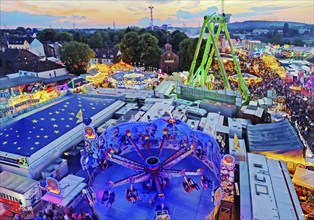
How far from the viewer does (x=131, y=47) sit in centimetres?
4797

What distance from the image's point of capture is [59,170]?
1470cm

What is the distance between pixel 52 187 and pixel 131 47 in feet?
129

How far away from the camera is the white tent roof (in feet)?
44.0

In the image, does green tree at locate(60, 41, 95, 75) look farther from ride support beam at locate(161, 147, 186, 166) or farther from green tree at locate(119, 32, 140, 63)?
ride support beam at locate(161, 147, 186, 166)

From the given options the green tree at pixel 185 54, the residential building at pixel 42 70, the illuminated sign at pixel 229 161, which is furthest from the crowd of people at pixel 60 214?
the green tree at pixel 185 54

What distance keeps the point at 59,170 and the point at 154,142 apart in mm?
6924

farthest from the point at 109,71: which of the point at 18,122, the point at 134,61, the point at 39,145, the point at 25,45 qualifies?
the point at 25,45

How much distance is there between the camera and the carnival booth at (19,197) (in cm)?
1241

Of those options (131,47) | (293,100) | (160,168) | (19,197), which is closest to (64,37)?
(131,47)

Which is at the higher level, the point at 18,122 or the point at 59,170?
the point at 18,122

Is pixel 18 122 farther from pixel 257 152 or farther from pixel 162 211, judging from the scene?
pixel 257 152

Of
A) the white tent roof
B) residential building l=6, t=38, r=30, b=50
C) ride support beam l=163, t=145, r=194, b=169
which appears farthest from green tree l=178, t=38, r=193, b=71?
residential building l=6, t=38, r=30, b=50

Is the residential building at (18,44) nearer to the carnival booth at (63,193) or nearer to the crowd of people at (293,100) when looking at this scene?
the crowd of people at (293,100)

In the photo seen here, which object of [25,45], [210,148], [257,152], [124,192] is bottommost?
[124,192]
